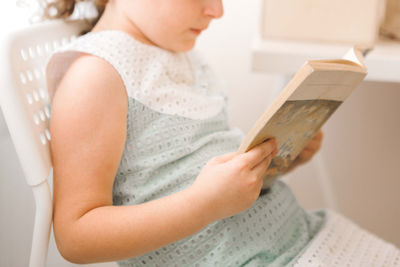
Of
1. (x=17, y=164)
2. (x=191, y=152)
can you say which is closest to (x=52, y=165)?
(x=17, y=164)

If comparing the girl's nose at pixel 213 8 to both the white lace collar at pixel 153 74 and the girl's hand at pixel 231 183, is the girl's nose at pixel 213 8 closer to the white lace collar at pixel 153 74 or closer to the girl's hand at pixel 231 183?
the white lace collar at pixel 153 74

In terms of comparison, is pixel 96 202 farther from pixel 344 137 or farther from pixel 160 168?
pixel 344 137

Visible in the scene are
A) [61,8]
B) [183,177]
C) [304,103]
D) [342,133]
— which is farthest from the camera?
[342,133]

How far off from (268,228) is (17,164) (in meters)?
0.35

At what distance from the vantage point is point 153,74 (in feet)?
2.13

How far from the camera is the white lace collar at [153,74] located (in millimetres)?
607

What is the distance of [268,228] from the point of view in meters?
0.63

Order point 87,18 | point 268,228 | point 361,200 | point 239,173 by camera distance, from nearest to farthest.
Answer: point 239,173
point 268,228
point 87,18
point 361,200

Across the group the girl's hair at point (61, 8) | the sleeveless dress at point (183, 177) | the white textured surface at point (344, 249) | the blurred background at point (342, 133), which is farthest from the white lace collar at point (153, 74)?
the blurred background at point (342, 133)

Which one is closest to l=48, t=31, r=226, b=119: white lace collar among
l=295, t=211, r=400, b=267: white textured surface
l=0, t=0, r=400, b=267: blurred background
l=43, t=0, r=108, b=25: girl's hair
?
l=43, t=0, r=108, b=25: girl's hair

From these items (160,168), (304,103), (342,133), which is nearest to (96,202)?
(160,168)

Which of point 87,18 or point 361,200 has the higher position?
point 87,18

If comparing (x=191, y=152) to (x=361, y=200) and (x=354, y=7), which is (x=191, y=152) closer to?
(x=354, y=7)

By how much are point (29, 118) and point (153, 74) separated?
19 cm
